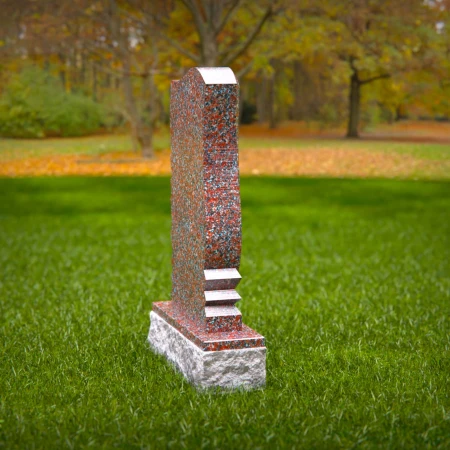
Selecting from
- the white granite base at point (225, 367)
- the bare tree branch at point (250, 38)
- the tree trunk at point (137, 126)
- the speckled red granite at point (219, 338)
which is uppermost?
the bare tree branch at point (250, 38)

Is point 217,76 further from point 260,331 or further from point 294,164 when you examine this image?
point 294,164

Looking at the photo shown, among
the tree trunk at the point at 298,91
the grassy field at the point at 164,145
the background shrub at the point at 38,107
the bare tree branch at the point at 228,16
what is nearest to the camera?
the bare tree branch at the point at 228,16

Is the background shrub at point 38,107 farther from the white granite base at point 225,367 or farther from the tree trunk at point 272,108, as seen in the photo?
the white granite base at point 225,367

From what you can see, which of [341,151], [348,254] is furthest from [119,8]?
[348,254]

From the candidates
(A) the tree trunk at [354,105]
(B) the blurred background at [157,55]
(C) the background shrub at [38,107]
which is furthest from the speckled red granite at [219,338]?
(A) the tree trunk at [354,105]

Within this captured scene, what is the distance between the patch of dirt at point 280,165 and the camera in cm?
1911

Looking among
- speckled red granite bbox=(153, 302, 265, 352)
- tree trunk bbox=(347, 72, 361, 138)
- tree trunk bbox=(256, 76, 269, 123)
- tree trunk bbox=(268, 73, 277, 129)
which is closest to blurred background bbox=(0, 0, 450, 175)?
tree trunk bbox=(347, 72, 361, 138)

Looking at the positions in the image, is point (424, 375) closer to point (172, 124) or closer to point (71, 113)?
point (172, 124)

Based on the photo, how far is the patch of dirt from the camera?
752 inches

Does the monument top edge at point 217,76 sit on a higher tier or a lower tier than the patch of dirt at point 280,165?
higher

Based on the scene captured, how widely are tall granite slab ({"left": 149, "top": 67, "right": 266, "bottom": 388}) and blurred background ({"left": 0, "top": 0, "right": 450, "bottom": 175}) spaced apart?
501 inches

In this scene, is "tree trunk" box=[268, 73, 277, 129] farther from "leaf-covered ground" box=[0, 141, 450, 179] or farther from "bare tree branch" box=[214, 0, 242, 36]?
"bare tree branch" box=[214, 0, 242, 36]

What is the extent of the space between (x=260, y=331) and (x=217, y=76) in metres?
2.28

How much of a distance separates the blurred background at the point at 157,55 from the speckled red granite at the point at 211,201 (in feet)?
41.6
